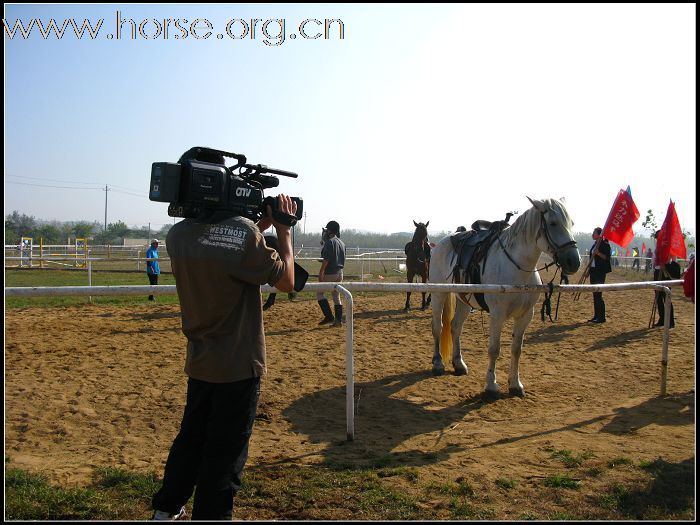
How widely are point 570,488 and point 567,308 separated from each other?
11.1m

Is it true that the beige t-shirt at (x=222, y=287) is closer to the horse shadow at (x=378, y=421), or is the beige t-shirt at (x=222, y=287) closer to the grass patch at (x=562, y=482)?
the horse shadow at (x=378, y=421)

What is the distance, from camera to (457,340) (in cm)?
758

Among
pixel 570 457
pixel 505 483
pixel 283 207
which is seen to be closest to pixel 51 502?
pixel 283 207

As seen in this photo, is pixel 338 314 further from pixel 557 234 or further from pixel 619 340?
pixel 557 234

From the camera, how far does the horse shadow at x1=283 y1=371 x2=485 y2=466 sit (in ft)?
14.5

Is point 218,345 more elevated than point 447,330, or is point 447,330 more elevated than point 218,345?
point 218,345

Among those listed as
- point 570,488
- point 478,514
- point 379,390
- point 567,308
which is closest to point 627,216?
point 567,308

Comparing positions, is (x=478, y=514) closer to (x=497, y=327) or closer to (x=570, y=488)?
(x=570, y=488)

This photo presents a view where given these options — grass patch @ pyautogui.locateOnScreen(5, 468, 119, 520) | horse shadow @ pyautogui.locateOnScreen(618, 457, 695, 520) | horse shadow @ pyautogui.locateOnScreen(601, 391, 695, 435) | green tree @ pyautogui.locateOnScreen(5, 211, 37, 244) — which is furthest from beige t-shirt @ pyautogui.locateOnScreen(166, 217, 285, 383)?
green tree @ pyautogui.locateOnScreen(5, 211, 37, 244)

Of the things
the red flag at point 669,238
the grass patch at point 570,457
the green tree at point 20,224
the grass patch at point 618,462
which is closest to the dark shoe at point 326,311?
the red flag at point 669,238

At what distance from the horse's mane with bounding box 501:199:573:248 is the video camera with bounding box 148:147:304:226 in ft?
13.3

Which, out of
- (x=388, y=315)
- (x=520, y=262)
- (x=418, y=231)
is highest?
(x=418, y=231)

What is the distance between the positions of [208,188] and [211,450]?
4.14 ft

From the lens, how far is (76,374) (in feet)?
21.5
